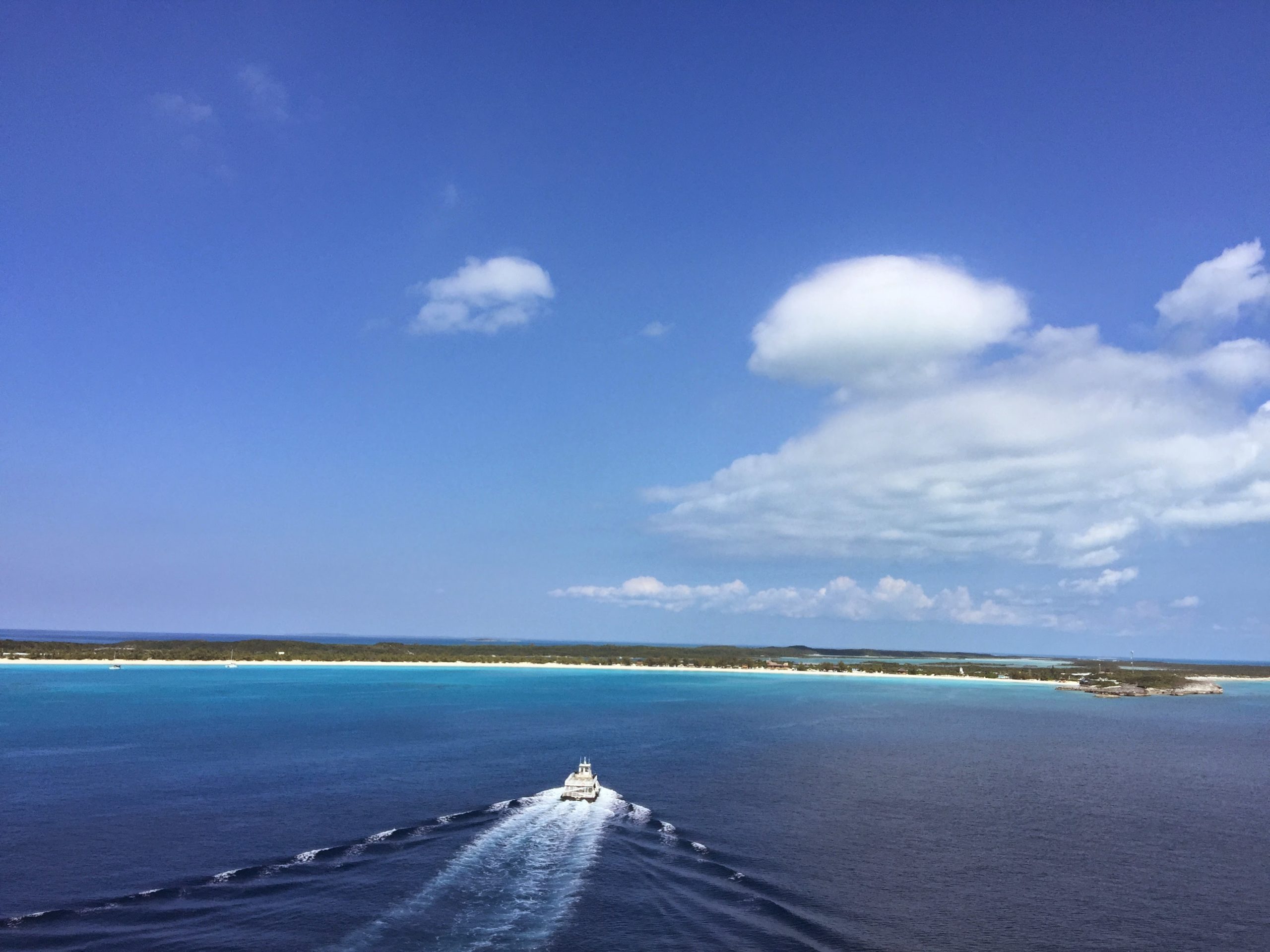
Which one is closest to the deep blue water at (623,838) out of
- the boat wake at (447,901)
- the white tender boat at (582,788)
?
the boat wake at (447,901)

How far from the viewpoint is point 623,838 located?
4491cm

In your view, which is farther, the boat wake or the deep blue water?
the deep blue water

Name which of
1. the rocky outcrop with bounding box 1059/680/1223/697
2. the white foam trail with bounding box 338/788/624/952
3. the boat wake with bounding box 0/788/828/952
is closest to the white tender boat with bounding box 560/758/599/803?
the white foam trail with bounding box 338/788/624/952

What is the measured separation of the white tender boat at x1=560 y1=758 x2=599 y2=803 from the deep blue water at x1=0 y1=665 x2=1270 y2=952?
97cm

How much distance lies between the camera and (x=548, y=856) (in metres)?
41.3

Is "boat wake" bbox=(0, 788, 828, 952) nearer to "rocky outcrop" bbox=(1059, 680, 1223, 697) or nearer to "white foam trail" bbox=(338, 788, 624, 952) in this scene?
"white foam trail" bbox=(338, 788, 624, 952)

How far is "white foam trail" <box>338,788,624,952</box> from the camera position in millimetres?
30250

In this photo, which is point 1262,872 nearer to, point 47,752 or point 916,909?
point 916,909

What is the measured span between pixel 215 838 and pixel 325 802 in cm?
870

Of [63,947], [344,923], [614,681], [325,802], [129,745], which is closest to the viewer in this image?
[63,947]

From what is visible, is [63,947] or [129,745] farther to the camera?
[129,745]

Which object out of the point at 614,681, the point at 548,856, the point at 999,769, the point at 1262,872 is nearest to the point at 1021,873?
the point at 1262,872

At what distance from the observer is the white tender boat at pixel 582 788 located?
5231 centimetres

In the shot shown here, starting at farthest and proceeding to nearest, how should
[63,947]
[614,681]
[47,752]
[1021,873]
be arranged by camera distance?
[614,681]
[47,752]
[1021,873]
[63,947]
